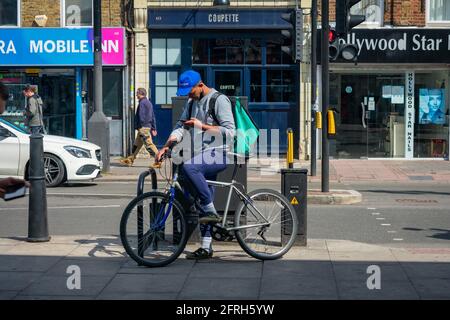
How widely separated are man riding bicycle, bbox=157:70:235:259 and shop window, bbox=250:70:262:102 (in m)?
14.9

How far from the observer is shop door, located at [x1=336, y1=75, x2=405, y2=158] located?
915 inches

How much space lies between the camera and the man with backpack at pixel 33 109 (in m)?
21.4

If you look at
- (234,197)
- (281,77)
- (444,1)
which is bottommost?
(234,197)

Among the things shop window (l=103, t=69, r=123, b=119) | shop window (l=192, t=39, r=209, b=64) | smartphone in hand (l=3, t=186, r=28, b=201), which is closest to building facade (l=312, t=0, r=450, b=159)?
shop window (l=192, t=39, r=209, b=64)

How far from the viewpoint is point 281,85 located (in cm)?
2348

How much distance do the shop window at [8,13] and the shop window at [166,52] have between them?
13.3 feet

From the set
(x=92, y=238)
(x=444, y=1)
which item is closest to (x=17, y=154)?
(x=92, y=238)

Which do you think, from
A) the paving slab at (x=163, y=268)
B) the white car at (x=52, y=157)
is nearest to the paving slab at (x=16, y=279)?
the paving slab at (x=163, y=268)

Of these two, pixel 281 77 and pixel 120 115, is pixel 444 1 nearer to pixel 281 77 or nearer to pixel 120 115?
pixel 281 77

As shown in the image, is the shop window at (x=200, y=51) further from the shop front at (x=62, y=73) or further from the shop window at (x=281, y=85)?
the shop front at (x=62, y=73)

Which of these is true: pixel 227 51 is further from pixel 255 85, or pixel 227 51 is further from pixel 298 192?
pixel 298 192

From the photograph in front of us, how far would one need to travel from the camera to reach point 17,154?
15695 mm

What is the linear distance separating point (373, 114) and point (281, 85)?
2.73 meters
